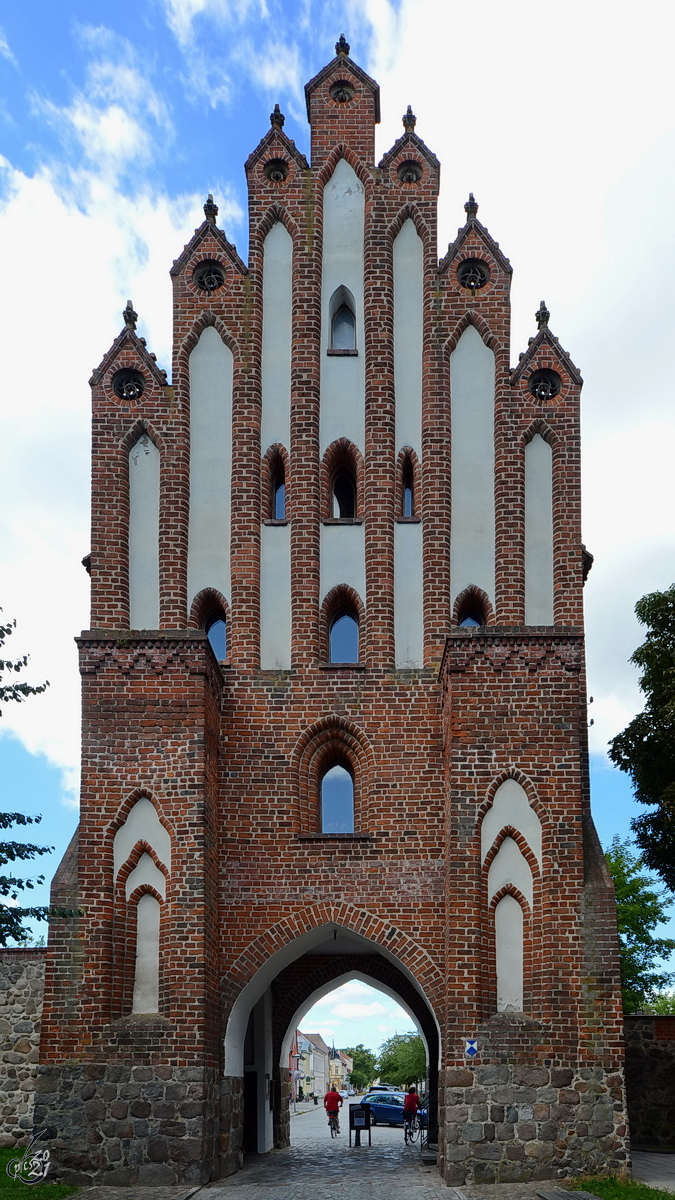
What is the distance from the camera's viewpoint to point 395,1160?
21.9m

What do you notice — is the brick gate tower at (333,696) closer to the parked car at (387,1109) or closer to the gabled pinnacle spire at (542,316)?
the gabled pinnacle spire at (542,316)

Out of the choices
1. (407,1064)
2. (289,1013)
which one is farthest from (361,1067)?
(289,1013)

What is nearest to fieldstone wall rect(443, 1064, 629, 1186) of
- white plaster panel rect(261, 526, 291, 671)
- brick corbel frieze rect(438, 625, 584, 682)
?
brick corbel frieze rect(438, 625, 584, 682)

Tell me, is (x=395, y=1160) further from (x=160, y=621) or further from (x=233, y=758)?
(x=160, y=621)

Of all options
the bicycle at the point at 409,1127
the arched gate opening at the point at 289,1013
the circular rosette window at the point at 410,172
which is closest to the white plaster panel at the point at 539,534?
the circular rosette window at the point at 410,172

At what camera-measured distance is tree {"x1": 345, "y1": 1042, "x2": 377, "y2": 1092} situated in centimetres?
13362

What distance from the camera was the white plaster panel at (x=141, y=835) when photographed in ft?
60.4

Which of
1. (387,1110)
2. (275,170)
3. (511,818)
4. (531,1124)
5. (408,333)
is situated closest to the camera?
(531,1124)

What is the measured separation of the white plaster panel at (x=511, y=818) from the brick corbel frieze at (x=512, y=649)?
5.31 ft

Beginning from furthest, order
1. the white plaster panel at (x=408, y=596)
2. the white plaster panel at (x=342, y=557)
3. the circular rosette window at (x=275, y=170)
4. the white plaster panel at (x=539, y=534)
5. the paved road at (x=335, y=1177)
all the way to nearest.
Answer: the circular rosette window at (x=275, y=170) → the white plaster panel at (x=342, y=557) → the white plaster panel at (x=539, y=534) → the white plaster panel at (x=408, y=596) → the paved road at (x=335, y=1177)

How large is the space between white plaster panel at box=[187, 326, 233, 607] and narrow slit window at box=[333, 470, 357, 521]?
183cm

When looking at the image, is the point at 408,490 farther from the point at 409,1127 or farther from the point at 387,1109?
the point at 387,1109

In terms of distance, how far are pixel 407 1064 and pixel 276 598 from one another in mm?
62557

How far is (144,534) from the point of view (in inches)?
829
